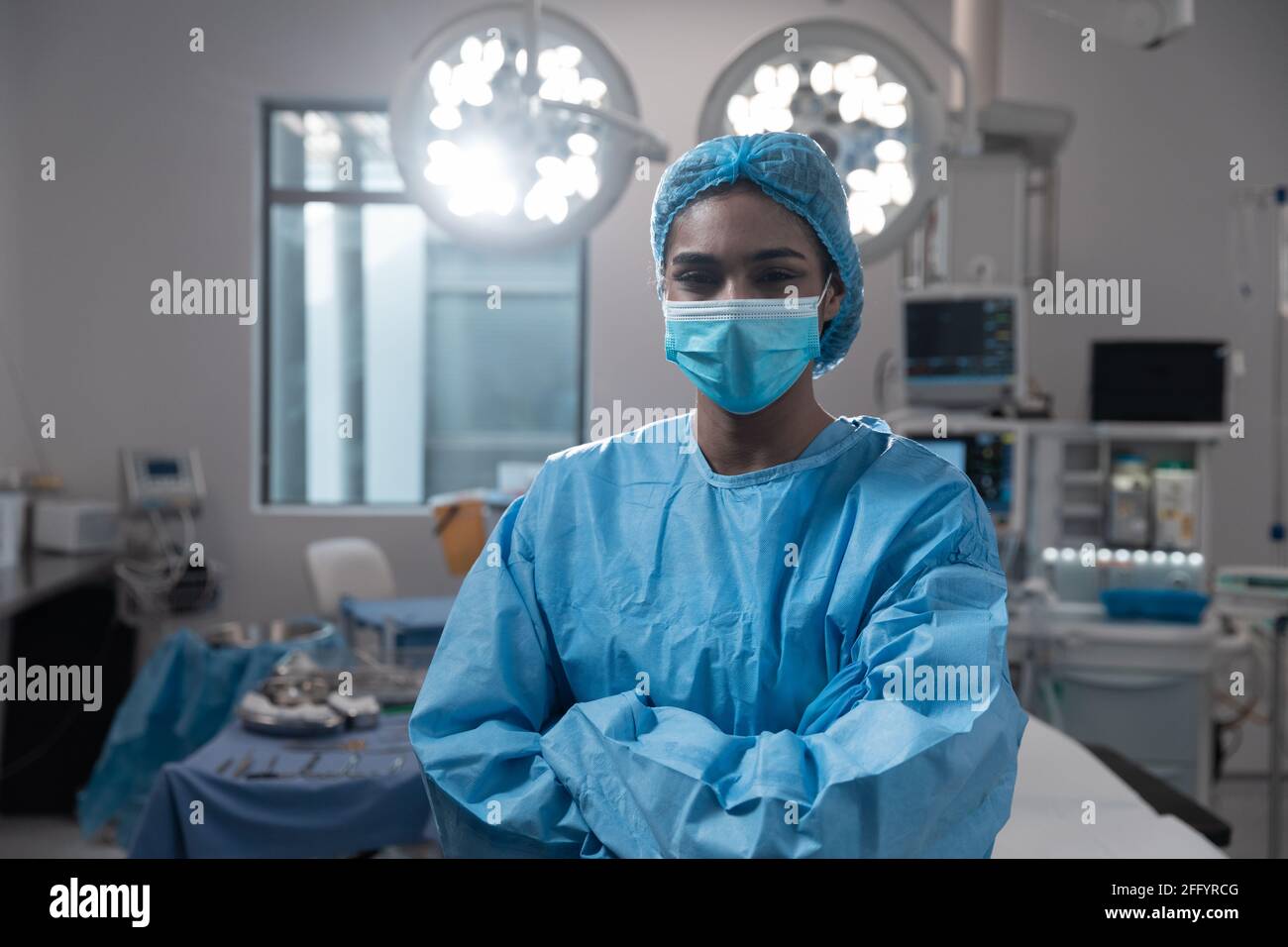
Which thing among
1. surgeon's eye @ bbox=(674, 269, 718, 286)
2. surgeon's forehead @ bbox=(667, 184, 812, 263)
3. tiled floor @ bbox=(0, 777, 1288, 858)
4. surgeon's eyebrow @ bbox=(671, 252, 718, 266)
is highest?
surgeon's forehead @ bbox=(667, 184, 812, 263)

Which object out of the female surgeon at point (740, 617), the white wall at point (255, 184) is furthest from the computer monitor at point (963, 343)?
the female surgeon at point (740, 617)

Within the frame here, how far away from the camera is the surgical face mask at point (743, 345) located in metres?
0.98

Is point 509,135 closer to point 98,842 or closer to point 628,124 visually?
point 628,124

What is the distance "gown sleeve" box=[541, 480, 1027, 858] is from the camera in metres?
0.82

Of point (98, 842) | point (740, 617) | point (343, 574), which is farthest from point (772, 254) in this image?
point (98, 842)

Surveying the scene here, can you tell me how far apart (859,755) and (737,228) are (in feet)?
1.58

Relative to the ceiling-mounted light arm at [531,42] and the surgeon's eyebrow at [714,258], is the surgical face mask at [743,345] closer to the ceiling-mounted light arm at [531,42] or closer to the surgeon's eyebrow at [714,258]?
the surgeon's eyebrow at [714,258]

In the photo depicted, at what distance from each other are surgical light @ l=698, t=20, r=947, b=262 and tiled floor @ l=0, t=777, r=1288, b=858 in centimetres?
239

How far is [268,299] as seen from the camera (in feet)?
14.2

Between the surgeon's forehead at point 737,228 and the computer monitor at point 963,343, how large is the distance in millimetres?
2210

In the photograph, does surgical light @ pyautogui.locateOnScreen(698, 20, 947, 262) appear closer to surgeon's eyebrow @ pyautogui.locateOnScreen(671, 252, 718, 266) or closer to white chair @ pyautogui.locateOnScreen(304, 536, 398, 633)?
surgeon's eyebrow @ pyautogui.locateOnScreen(671, 252, 718, 266)

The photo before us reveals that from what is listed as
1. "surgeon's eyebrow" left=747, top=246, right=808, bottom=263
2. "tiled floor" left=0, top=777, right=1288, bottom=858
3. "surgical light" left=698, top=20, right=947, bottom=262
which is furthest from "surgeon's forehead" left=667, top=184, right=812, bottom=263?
"tiled floor" left=0, top=777, right=1288, bottom=858
